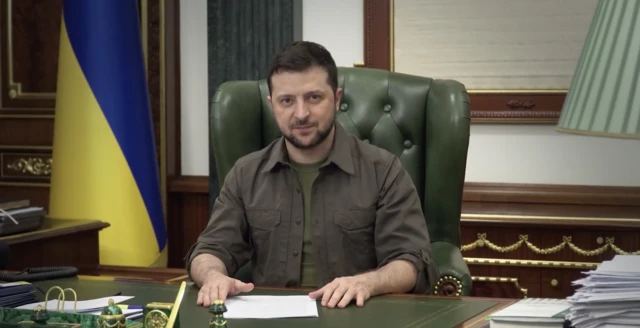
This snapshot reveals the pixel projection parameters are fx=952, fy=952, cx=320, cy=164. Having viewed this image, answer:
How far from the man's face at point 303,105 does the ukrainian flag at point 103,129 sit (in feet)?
4.56

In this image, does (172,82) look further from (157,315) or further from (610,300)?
(610,300)

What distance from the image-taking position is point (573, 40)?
380cm

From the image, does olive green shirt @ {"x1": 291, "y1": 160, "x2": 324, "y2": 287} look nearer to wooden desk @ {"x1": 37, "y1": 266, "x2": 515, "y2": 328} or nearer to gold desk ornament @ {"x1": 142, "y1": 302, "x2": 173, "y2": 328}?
wooden desk @ {"x1": 37, "y1": 266, "x2": 515, "y2": 328}

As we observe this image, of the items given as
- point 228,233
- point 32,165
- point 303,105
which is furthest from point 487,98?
point 32,165

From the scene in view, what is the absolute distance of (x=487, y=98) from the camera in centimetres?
392

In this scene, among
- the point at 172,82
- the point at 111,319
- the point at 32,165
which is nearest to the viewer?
the point at 111,319

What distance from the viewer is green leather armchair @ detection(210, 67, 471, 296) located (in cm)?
287

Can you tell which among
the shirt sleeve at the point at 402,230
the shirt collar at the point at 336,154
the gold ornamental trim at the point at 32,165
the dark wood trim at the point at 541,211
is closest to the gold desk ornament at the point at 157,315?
the shirt sleeve at the point at 402,230

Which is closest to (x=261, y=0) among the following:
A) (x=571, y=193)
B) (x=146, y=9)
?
(x=146, y=9)

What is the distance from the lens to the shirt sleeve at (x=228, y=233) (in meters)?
2.53

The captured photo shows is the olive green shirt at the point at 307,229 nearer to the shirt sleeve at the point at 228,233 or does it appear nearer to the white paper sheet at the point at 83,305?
the shirt sleeve at the point at 228,233

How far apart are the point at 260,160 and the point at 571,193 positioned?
1.64 meters

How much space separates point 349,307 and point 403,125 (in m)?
1.01

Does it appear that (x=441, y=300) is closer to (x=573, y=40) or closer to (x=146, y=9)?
(x=573, y=40)
